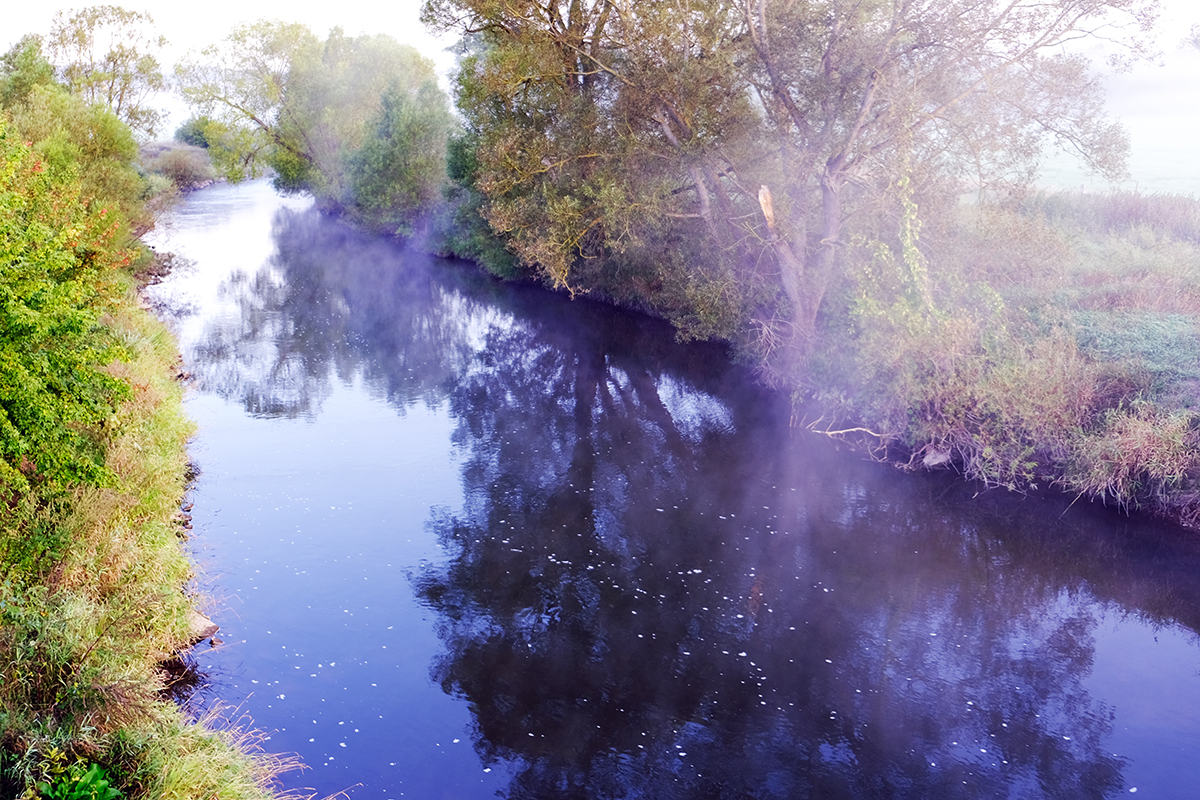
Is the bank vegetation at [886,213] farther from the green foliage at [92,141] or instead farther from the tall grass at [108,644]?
the tall grass at [108,644]

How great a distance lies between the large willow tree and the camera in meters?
17.0

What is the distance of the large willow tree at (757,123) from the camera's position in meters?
17.0

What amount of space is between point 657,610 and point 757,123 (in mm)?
13624

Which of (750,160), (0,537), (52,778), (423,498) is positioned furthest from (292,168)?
(52,778)

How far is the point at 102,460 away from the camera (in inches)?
434

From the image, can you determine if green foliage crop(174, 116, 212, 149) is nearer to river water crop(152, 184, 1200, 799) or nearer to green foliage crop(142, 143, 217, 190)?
green foliage crop(142, 143, 217, 190)

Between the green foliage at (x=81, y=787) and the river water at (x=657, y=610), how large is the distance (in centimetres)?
236

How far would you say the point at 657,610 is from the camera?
1140cm

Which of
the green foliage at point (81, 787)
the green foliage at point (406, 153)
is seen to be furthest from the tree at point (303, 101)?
the green foliage at point (81, 787)

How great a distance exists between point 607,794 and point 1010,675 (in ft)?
17.7

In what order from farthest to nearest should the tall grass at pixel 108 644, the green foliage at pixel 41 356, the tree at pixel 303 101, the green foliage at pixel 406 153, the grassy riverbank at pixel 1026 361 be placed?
the tree at pixel 303 101
the green foliage at pixel 406 153
the grassy riverbank at pixel 1026 361
the green foliage at pixel 41 356
the tall grass at pixel 108 644

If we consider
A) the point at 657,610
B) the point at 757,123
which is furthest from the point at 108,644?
the point at 757,123

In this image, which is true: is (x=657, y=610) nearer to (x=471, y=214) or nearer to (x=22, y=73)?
(x=471, y=214)

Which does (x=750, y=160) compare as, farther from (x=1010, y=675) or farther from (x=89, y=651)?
(x=89, y=651)
